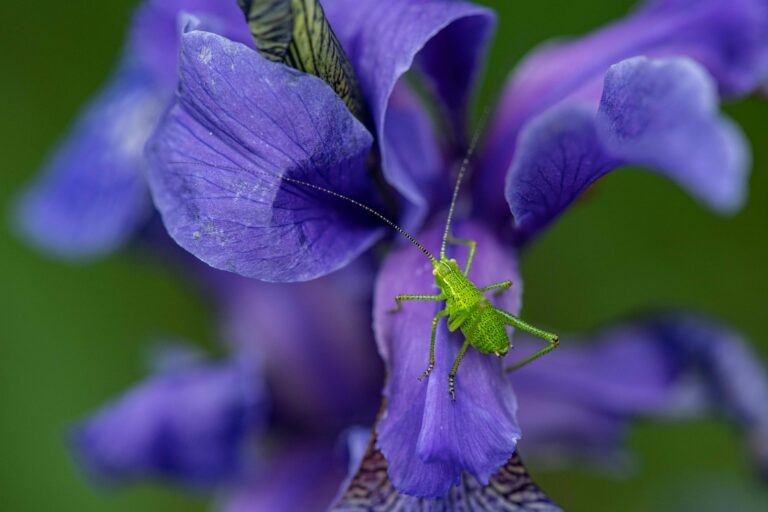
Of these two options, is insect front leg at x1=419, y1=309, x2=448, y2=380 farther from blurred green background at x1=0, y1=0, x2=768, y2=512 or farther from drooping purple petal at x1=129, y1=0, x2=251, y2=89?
blurred green background at x1=0, y1=0, x2=768, y2=512

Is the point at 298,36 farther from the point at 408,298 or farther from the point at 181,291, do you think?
the point at 181,291

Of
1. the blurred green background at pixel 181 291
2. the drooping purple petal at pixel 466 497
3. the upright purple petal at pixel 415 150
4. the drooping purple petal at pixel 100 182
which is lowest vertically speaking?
the blurred green background at pixel 181 291

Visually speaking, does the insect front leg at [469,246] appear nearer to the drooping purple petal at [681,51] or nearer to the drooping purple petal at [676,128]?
the drooping purple petal at [681,51]

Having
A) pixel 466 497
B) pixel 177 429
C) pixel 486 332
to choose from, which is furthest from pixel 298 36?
pixel 177 429

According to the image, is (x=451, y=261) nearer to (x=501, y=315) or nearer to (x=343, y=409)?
(x=501, y=315)

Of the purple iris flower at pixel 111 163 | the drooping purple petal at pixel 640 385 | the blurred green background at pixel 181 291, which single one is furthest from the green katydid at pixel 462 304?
the blurred green background at pixel 181 291

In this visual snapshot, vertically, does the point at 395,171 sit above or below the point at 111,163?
above

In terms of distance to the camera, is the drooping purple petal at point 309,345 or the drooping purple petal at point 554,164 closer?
the drooping purple petal at point 554,164
